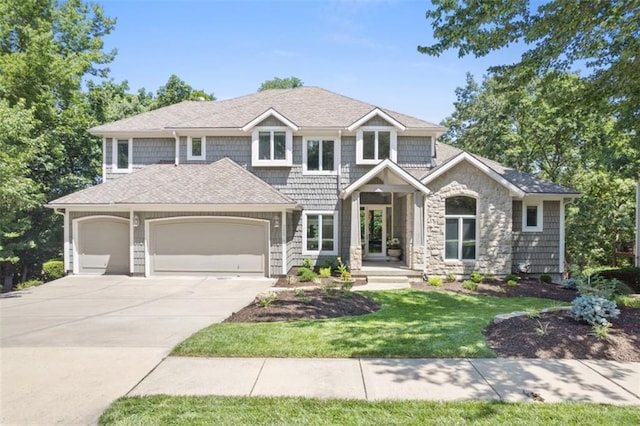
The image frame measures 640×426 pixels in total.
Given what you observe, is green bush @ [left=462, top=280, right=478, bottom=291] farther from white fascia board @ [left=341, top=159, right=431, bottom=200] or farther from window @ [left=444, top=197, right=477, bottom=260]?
white fascia board @ [left=341, top=159, right=431, bottom=200]

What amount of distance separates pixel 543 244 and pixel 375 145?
8.10 m

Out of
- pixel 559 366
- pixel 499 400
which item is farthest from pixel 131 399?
pixel 559 366

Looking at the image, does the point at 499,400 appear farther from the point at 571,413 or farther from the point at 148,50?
the point at 148,50

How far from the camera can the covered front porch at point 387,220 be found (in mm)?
13156

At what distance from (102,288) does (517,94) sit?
567 inches

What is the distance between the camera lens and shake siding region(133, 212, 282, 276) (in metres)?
13.4

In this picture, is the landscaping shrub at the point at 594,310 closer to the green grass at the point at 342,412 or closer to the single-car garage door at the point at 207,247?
the green grass at the point at 342,412

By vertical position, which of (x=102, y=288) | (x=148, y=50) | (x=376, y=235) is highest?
(x=148, y=50)

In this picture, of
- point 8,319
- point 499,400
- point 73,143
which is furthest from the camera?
point 73,143

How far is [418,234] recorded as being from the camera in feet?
43.3

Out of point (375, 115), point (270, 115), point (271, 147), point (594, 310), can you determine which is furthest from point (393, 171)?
point (594, 310)

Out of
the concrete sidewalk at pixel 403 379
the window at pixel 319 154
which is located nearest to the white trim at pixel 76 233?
the window at pixel 319 154

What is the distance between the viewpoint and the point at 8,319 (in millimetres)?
7723

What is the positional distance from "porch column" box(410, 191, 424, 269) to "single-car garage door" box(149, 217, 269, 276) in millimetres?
5862
